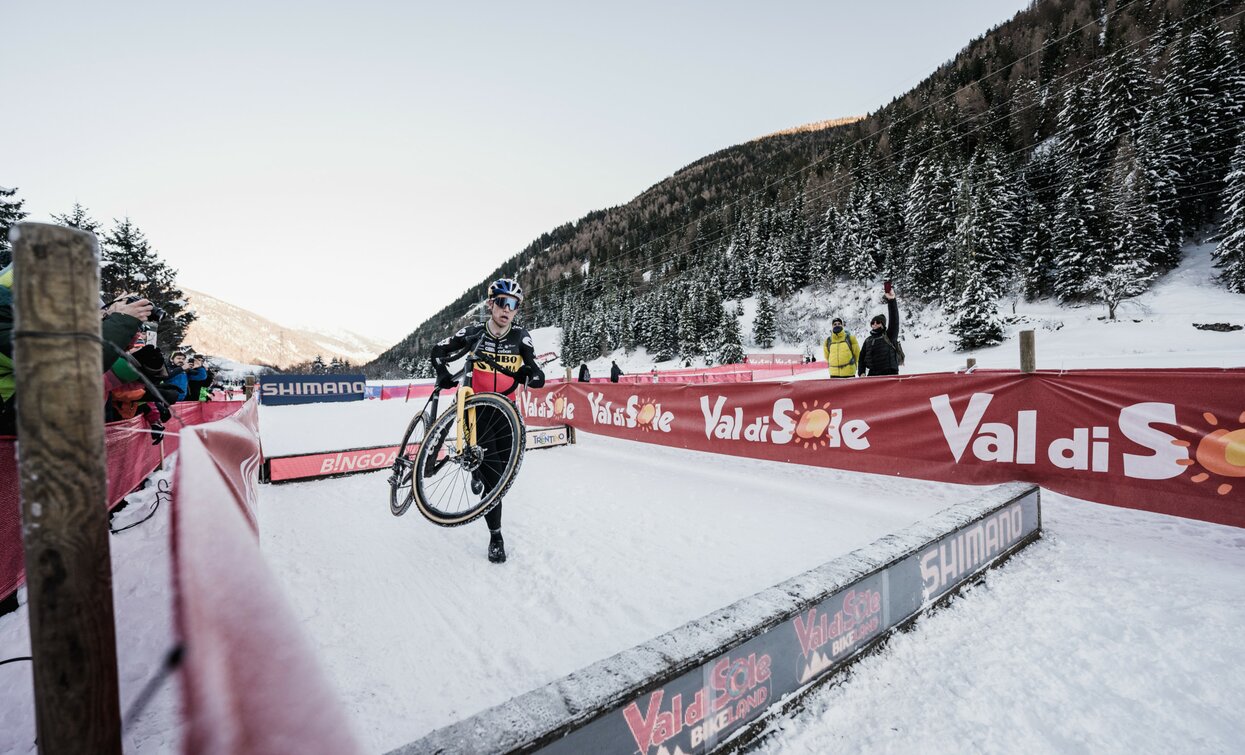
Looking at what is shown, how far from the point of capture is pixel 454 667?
246 cm

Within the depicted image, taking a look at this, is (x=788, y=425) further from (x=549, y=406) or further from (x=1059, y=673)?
(x=549, y=406)

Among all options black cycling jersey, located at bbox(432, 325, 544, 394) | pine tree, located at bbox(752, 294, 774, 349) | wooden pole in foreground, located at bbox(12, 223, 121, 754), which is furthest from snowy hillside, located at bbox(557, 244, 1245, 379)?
wooden pole in foreground, located at bbox(12, 223, 121, 754)

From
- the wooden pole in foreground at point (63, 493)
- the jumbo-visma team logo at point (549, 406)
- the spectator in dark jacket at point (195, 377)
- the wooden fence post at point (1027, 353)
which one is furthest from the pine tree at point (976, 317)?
the wooden pole in foreground at point (63, 493)

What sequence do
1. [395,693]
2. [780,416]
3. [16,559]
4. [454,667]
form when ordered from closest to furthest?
[395,693] → [454,667] → [16,559] → [780,416]

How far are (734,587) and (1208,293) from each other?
3998cm

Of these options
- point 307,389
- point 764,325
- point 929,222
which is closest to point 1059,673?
point 307,389

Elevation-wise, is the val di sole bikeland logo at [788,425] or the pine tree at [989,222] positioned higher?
the pine tree at [989,222]

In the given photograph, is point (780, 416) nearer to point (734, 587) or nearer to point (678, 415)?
point (678, 415)

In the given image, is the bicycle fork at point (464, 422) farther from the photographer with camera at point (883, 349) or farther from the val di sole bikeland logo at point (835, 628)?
the photographer with camera at point (883, 349)

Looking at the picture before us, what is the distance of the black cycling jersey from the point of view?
413 centimetres

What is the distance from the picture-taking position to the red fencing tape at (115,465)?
2674 mm

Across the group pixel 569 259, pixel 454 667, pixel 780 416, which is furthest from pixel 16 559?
pixel 569 259

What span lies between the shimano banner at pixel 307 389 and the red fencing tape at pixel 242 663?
29.7 meters

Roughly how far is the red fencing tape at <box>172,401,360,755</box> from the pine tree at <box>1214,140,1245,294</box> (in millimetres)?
40082
